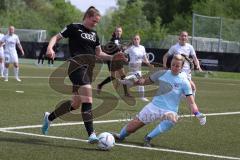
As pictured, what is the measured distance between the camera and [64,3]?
10450 centimetres

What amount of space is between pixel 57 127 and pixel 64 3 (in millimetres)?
94555

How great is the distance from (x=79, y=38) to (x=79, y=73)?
1.83 ft

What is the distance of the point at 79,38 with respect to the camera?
9.79m

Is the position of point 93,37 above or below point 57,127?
above

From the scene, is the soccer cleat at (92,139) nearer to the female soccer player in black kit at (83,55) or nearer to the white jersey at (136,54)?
the female soccer player in black kit at (83,55)

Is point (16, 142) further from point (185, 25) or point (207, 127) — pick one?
point (185, 25)

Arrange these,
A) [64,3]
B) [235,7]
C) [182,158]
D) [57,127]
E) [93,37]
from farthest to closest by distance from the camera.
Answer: [64,3]
[235,7]
[57,127]
[93,37]
[182,158]

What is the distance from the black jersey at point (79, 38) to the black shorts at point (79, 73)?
183 millimetres

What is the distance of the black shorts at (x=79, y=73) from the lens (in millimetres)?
9641

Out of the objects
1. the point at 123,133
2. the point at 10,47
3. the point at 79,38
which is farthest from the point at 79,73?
the point at 10,47

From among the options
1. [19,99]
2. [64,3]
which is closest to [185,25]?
[64,3]

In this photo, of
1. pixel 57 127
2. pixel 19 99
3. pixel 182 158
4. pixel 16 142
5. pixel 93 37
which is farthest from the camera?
pixel 19 99

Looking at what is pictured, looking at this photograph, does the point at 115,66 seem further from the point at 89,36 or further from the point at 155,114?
the point at 155,114

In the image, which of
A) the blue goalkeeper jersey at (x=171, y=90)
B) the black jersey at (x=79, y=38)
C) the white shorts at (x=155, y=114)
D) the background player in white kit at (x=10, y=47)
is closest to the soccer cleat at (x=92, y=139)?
the white shorts at (x=155, y=114)
